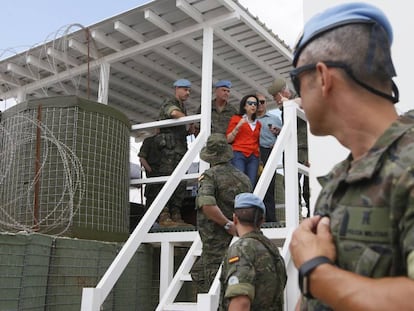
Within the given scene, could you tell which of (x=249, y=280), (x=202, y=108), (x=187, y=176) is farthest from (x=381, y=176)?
(x=202, y=108)

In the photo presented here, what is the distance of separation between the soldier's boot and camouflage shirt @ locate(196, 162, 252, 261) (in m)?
1.61

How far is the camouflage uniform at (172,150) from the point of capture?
5996mm

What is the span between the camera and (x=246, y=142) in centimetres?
515

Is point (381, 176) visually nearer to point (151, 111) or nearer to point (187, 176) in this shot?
point (187, 176)

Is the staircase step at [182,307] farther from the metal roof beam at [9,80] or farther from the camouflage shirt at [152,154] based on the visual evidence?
the metal roof beam at [9,80]

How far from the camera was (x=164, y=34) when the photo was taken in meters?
6.34

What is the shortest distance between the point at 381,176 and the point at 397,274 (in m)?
0.21

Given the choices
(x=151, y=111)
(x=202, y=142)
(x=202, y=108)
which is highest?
(x=151, y=111)

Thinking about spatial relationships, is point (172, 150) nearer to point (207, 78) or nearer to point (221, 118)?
point (221, 118)

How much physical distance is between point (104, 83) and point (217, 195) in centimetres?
335

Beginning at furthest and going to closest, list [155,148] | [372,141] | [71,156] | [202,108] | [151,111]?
1. [151,111]
2. [155,148]
3. [202,108]
4. [71,156]
5. [372,141]

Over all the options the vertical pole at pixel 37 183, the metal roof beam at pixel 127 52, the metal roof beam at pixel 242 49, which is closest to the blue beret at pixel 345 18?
the vertical pole at pixel 37 183

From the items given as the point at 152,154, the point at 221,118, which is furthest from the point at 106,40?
the point at 221,118

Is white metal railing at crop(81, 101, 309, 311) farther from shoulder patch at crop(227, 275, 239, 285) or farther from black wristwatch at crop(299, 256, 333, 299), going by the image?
black wristwatch at crop(299, 256, 333, 299)
